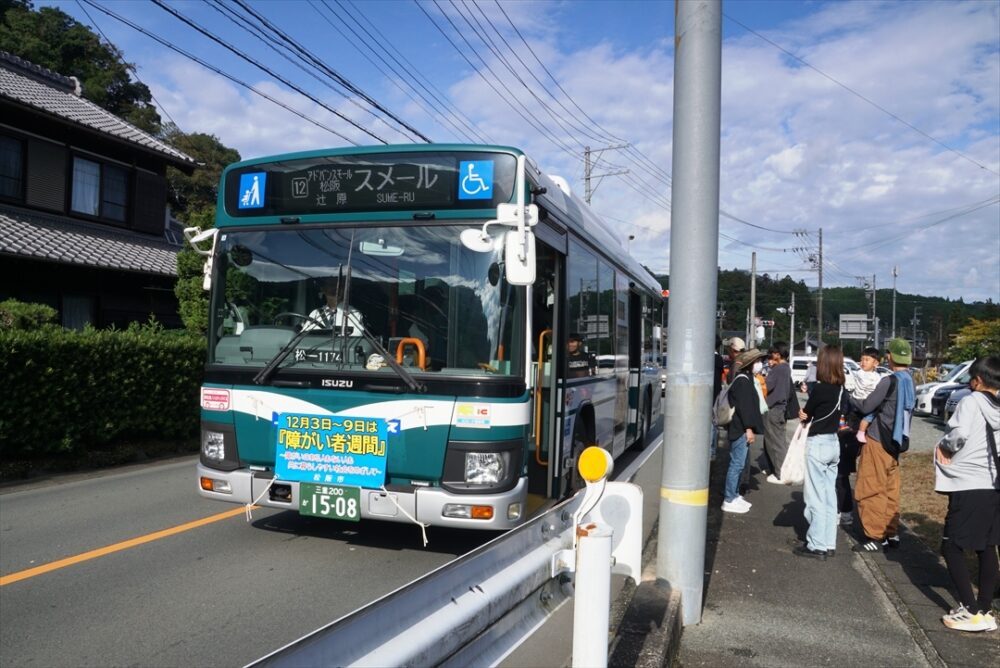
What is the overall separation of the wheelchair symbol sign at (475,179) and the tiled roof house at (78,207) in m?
12.5

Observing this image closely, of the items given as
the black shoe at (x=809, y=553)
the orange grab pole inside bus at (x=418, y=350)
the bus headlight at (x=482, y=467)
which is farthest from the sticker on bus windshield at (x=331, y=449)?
the black shoe at (x=809, y=553)

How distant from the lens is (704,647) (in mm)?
4465

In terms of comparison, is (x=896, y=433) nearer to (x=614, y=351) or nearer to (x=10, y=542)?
(x=614, y=351)

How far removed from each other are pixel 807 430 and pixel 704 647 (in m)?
2.99

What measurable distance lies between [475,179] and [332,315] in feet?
4.99

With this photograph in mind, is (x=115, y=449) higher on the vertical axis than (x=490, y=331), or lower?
lower

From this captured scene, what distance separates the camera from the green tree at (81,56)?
33.5 m

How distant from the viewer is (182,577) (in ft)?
19.0

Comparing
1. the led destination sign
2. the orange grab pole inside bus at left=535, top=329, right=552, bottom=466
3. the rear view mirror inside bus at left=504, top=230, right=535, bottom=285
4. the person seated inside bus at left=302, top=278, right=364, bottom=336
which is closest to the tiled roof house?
the led destination sign

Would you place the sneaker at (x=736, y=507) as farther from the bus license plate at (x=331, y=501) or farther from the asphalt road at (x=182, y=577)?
the bus license plate at (x=331, y=501)

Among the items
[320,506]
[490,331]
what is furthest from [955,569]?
[320,506]

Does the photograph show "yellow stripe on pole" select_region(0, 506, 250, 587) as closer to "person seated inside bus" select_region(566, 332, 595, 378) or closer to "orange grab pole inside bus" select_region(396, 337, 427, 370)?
"orange grab pole inside bus" select_region(396, 337, 427, 370)

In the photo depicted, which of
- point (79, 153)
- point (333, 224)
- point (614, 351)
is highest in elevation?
point (79, 153)

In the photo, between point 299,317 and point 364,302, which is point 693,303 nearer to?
point 364,302
